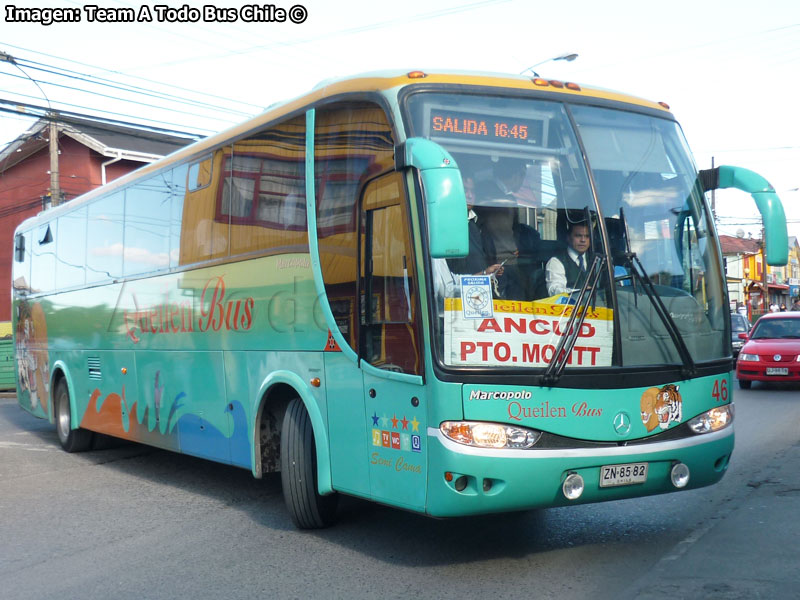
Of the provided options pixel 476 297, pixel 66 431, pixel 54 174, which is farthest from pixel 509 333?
pixel 54 174

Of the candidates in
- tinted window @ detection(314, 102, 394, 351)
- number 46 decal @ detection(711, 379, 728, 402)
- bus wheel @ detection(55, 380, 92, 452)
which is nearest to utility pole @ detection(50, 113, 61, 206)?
bus wheel @ detection(55, 380, 92, 452)

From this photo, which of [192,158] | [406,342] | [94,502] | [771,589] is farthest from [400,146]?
[94,502]

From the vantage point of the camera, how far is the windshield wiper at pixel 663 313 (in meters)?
5.92

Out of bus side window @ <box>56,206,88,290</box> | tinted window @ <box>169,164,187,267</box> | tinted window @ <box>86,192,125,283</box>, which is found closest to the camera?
tinted window @ <box>169,164,187,267</box>

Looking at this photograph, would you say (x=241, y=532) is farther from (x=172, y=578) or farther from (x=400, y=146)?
(x=400, y=146)

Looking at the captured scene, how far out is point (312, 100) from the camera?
6984 mm

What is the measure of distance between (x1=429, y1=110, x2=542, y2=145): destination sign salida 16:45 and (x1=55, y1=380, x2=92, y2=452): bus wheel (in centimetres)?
846

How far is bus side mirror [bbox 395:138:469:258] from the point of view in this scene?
192 inches

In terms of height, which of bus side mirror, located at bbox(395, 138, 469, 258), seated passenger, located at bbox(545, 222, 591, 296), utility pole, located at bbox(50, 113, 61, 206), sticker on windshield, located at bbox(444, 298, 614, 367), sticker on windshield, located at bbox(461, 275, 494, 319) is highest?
utility pole, located at bbox(50, 113, 61, 206)

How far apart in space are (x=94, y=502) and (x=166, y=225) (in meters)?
2.80

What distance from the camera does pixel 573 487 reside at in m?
5.61

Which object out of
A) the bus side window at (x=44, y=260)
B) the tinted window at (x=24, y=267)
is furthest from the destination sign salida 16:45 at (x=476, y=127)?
the tinted window at (x=24, y=267)

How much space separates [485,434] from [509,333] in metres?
0.62

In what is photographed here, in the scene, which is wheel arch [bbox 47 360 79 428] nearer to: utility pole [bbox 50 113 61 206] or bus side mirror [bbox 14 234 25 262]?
bus side mirror [bbox 14 234 25 262]
